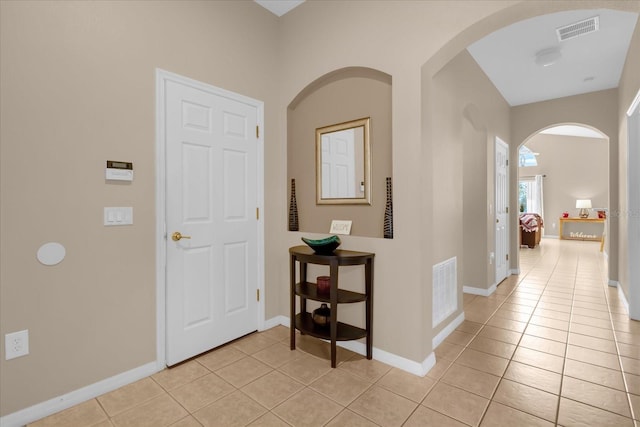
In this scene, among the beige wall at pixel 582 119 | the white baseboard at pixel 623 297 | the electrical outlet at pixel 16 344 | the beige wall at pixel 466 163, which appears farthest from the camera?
the beige wall at pixel 582 119

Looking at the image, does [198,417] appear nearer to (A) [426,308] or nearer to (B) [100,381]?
(B) [100,381]

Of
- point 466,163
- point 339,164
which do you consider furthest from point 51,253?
point 466,163

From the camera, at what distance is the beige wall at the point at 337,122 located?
7.97ft

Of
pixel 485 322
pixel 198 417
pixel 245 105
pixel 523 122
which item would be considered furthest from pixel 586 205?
pixel 198 417

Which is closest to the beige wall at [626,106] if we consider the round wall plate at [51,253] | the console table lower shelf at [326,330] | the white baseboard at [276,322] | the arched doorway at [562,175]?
the console table lower shelf at [326,330]

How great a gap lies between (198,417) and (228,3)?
303cm

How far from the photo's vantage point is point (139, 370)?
2.12m

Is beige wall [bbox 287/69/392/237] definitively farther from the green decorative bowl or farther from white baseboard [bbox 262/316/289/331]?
white baseboard [bbox 262/316/289/331]

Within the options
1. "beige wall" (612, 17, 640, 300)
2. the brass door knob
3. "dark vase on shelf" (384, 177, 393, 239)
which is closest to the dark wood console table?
Answer: "dark vase on shelf" (384, 177, 393, 239)

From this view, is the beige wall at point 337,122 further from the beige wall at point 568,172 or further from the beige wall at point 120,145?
the beige wall at point 568,172

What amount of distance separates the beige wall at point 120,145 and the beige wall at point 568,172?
32.5ft

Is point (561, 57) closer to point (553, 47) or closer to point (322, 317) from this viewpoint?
point (553, 47)

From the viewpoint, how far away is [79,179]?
186 cm

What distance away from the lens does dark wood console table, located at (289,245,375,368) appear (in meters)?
2.26
